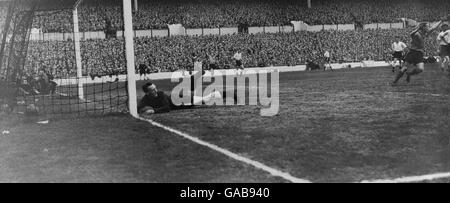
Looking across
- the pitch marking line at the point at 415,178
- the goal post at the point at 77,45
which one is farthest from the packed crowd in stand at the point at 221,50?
the pitch marking line at the point at 415,178

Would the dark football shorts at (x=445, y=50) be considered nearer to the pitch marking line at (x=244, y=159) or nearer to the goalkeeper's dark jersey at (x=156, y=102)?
the goalkeeper's dark jersey at (x=156, y=102)

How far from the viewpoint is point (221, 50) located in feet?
126

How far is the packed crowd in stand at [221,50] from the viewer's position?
104ft

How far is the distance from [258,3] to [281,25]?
11.9 feet

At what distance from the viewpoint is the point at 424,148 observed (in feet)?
23.4

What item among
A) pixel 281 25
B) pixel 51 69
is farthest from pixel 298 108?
pixel 281 25

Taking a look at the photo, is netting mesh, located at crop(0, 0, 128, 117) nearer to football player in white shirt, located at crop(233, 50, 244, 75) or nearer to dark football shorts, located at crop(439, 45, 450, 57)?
football player in white shirt, located at crop(233, 50, 244, 75)

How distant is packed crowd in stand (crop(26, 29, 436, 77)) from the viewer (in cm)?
3178

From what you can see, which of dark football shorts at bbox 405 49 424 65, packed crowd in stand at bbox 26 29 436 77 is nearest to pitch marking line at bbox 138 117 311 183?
dark football shorts at bbox 405 49 424 65

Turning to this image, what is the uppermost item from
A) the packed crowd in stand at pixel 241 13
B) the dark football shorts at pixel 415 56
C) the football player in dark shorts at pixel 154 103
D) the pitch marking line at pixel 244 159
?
the packed crowd in stand at pixel 241 13

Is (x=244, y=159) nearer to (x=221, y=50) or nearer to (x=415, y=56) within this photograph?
(x=415, y=56)

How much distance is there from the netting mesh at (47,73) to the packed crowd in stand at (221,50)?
0.28 feet

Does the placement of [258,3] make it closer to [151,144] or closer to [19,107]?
[19,107]
